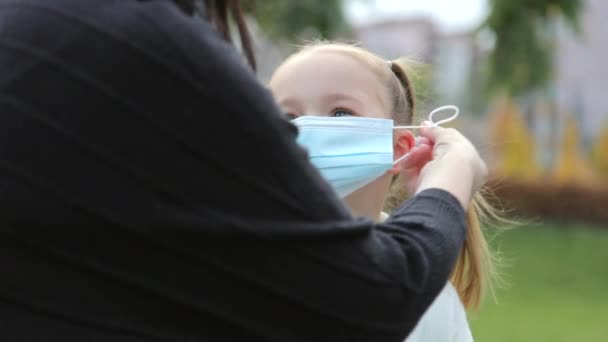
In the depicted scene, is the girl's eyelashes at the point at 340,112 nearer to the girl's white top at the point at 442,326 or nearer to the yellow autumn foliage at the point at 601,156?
the girl's white top at the point at 442,326

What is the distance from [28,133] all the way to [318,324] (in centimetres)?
43

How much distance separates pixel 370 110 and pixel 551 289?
11718 millimetres

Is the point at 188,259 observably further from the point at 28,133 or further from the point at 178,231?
the point at 28,133

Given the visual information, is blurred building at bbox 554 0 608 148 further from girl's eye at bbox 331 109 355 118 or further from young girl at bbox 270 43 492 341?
girl's eye at bbox 331 109 355 118

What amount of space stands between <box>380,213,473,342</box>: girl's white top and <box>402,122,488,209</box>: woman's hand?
16.1 inches

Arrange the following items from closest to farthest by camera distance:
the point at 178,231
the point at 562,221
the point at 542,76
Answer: the point at 178,231
the point at 542,76
the point at 562,221

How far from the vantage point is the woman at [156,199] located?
1.18 meters

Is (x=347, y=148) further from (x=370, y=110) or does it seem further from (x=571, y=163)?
(x=571, y=163)

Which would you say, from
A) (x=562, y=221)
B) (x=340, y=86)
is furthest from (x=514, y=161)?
(x=340, y=86)

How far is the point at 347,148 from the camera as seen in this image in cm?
192

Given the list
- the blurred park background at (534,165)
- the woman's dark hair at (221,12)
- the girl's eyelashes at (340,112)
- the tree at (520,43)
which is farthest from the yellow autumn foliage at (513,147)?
the woman's dark hair at (221,12)

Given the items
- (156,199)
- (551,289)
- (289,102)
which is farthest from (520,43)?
(156,199)

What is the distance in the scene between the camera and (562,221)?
18547mm

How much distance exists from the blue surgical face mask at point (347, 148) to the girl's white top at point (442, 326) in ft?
1.18
